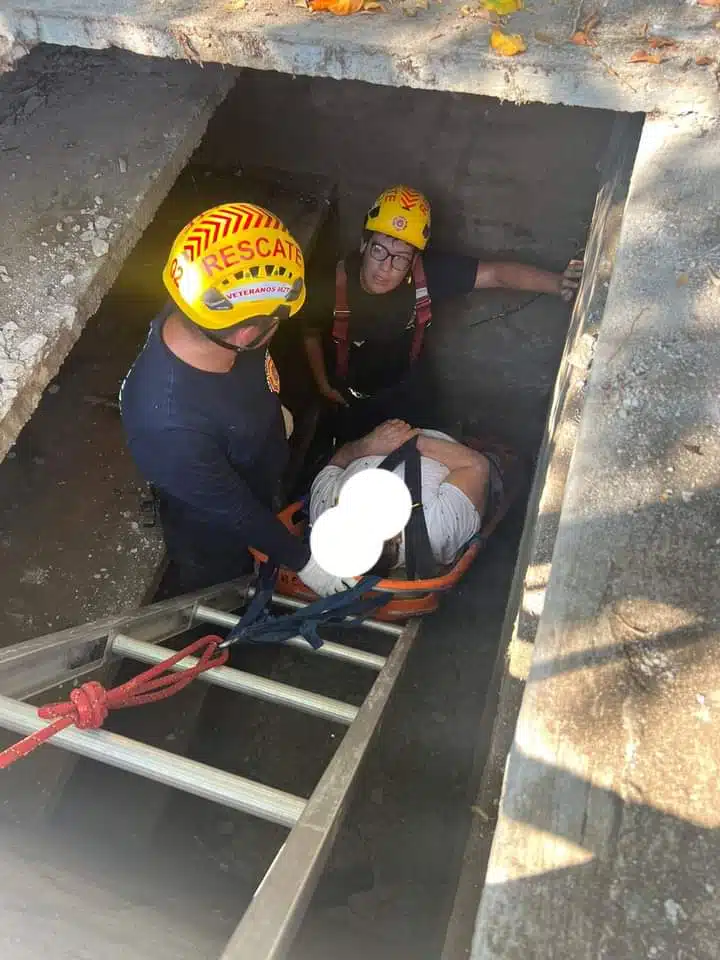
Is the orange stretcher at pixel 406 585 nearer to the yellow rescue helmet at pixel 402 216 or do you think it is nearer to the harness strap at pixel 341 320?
the harness strap at pixel 341 320

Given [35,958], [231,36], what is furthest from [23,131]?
[35,958]

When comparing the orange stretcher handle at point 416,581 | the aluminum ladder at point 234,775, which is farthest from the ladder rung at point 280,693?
the orange stretcher handle at point 416,581

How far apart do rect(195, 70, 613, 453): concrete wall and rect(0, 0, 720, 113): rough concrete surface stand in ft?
5.97

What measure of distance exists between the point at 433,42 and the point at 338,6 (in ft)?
1.23

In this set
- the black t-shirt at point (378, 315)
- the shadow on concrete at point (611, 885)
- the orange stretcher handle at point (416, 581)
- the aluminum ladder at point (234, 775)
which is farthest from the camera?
the black t-shirt at point (378, 315)

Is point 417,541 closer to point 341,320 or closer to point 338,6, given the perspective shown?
point 341,320

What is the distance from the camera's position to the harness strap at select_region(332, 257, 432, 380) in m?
4.27

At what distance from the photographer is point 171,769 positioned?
181 centimetres

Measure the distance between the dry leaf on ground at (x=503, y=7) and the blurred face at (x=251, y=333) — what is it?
1231 millimetres

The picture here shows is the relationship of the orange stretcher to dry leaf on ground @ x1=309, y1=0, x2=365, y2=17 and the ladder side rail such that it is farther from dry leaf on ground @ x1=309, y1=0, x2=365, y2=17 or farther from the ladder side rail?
dry leaf on ground @ x1=309, y1=0, x2=365, y2=17

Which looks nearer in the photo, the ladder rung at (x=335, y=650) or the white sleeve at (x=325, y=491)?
the ladder rung at (x=335, y=650)

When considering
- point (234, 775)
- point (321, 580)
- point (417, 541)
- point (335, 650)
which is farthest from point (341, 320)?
point (234, 775)

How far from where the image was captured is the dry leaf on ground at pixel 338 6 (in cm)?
226

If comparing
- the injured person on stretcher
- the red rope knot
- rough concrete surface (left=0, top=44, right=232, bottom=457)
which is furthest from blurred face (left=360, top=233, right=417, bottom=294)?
the red rope knot
